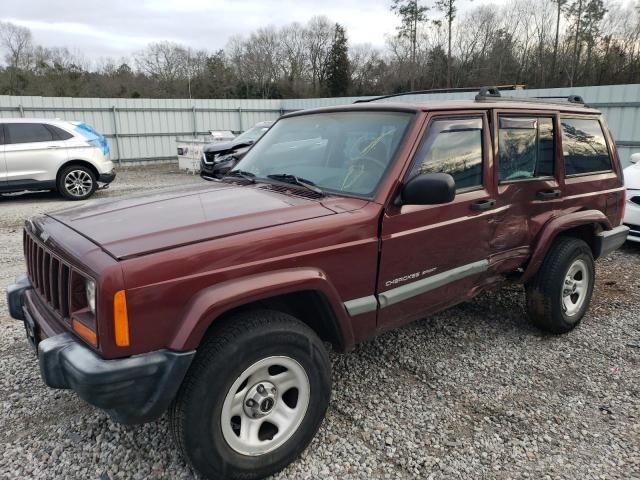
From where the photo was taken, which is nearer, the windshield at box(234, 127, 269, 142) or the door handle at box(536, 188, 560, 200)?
the door handle at box(536, 188, 560, 200)

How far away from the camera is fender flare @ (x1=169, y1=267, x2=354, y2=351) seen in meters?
2.09

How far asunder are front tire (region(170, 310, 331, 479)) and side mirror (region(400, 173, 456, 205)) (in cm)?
96

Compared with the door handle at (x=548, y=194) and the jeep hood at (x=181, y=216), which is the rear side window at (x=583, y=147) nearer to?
the door handle at (x=548, y=194)

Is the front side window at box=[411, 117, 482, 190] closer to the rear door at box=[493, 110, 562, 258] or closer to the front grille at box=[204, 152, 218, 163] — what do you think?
the rear door at box=[493, 110, 562, 258]

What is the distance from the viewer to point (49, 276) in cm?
255

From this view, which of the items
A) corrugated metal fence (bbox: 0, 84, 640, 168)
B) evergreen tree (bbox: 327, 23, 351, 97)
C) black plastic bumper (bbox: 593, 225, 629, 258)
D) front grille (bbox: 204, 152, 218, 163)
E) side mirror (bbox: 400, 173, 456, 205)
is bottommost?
black plastic bumper (bbox: 593, 225, 629, 258)

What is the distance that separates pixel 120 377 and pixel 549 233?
325 cm

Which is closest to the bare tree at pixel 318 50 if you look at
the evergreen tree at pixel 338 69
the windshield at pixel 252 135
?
the evergreen tree at pixel 338 69

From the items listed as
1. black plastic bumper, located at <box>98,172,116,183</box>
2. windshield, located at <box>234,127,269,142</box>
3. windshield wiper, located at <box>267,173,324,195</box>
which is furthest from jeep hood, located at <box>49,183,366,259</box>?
windshield, located at <box>234,127,269,142</box>

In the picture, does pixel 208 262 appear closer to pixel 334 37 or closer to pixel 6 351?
pixel 6 351

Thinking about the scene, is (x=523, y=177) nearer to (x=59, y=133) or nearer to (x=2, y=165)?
(x=59, y=133)

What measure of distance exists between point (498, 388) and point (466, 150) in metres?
1.67

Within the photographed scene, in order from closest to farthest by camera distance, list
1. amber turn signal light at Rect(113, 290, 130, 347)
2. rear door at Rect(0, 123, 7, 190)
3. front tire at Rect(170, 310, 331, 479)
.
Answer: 1. amber turn signal light at Rect(113, 290, 130, 347)
2. front tire at Rect(170, 310, 331, 479)
3. rear door at Rect(0, 123, 7, 190)

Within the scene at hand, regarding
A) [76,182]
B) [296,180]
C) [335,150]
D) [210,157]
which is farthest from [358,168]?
[210,157]
